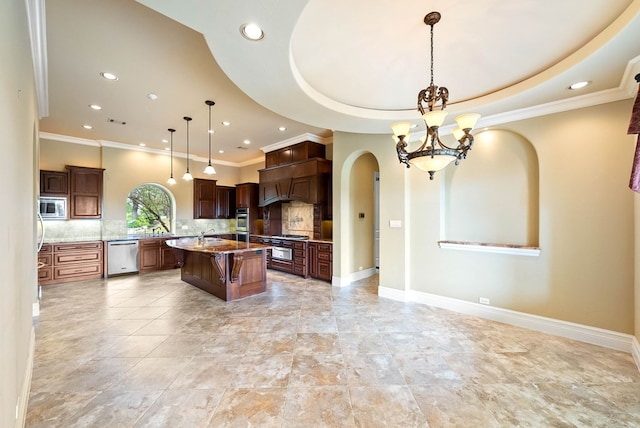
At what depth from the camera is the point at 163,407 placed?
1.93 metres

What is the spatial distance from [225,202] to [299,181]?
11.3 ft

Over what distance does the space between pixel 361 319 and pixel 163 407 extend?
238cm

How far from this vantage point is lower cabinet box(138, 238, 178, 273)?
627 cm

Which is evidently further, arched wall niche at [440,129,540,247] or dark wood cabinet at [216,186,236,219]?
dark wood cabinet at [216,186,236,219]

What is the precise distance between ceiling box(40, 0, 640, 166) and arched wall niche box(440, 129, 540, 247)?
0.44 metres

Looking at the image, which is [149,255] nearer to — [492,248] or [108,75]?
[108,75]

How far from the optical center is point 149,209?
7152mm

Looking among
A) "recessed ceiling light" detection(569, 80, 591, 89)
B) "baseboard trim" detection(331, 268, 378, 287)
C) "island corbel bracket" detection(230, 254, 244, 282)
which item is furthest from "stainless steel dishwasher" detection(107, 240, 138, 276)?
"recessed ceiling light" detection(569, 80, 591, 89)

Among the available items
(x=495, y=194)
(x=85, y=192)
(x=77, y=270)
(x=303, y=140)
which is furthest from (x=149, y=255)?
(x=495, y=194)

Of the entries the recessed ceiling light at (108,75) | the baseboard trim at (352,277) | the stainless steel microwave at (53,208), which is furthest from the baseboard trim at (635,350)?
the stainless steel microwave at (53,208)

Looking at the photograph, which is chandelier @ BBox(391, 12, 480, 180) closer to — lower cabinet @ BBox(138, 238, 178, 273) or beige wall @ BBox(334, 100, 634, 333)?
beige wall @ BBox(334, 100, 634, 333)

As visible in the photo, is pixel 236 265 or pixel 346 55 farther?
pixel 236 265

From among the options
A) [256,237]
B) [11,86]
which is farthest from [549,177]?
[256,237]

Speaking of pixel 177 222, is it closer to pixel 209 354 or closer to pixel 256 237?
pixel 256 237
